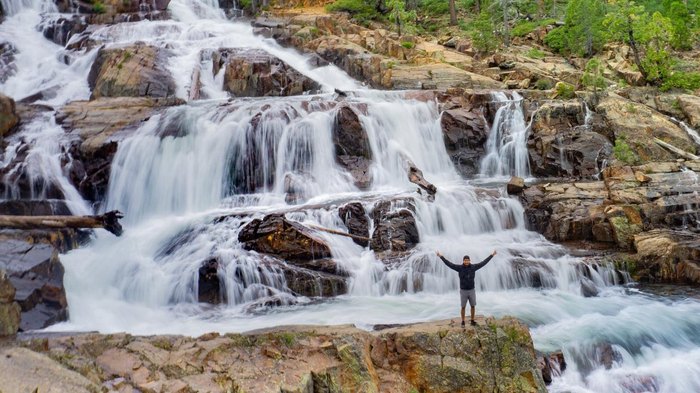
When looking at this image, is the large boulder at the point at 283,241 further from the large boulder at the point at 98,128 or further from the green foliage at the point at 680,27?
the green foliage at the point at 680,27

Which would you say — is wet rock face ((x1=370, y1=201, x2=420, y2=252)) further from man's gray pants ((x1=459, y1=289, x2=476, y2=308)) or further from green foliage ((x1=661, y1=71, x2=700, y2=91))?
green foliage ((x1=661, y1=71, x2=700, y2=91))

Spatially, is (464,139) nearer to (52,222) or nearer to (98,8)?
(52,222)

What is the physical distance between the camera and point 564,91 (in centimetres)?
2125

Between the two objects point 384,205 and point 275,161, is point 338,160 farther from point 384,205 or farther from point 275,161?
point 384,205

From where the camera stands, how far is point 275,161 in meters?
17.7

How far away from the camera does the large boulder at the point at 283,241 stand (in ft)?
41.0

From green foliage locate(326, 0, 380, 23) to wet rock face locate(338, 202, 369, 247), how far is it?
2518 cm

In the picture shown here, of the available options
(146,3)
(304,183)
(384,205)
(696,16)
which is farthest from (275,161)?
(696,16)

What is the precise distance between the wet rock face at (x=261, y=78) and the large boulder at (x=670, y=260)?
1626cm

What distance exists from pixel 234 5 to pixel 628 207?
32.5 meters

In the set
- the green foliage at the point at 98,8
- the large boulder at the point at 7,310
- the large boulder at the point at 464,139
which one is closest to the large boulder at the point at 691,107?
the large boulder at the point at 464,139

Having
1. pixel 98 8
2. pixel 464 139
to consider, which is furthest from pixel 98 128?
pixel 98 8

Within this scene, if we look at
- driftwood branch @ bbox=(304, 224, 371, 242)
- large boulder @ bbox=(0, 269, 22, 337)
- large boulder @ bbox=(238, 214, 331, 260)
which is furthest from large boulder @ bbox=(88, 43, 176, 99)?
large boulder @ bbox=(0, 269, 22, 337)

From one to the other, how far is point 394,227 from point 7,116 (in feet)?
50.3
